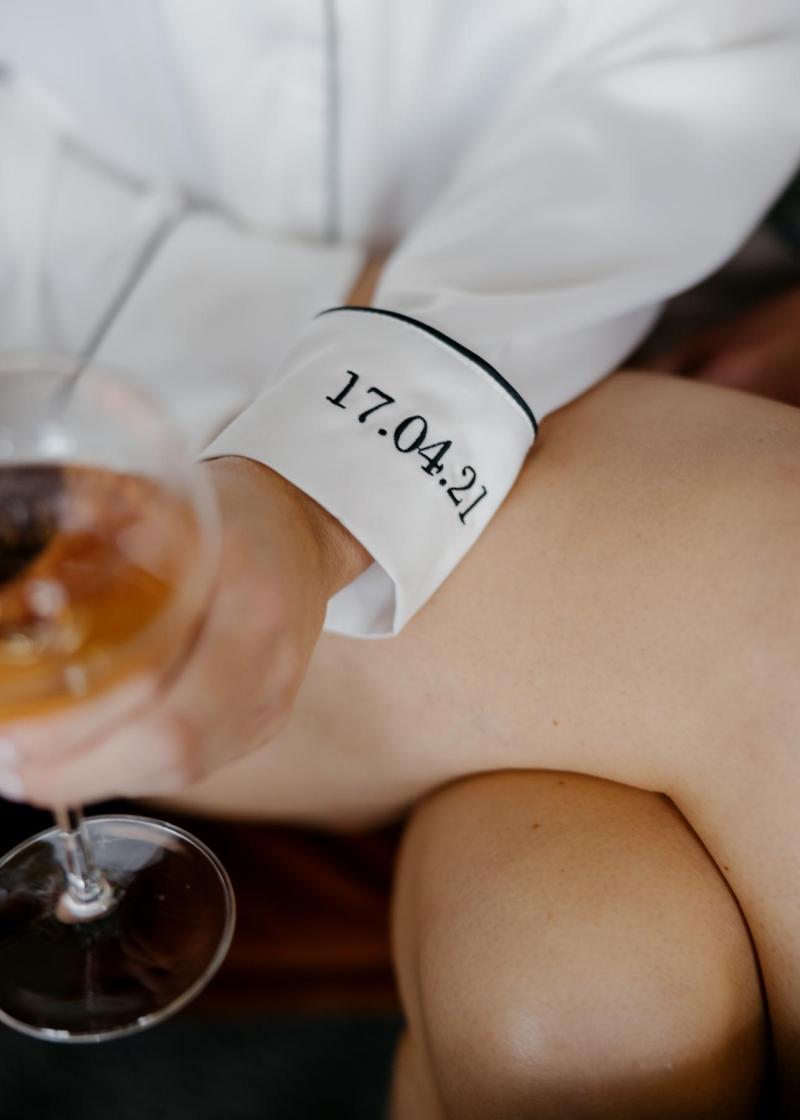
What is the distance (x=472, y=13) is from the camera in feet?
2.29

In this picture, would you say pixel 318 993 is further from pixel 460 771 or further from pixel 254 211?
pixel 254 211

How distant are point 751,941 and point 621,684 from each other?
0.43ft

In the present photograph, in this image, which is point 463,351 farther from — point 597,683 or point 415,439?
point 597,683

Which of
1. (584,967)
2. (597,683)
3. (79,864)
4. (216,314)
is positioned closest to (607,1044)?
(584,967)

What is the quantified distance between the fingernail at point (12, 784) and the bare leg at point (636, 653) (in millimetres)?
195

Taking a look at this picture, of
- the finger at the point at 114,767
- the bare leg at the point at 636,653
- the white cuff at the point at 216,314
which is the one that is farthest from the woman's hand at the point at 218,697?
the white cuff at the point at 216,314

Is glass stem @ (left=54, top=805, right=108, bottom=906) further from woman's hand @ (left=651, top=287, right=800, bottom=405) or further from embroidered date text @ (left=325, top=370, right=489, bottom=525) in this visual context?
woman's hand @ (left=651, top=287, right=800, bottom=405)

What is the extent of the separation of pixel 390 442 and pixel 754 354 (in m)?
0.37

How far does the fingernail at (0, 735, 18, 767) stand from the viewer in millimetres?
389

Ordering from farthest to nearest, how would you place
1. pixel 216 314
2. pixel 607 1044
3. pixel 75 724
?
pixel 216 314 < pixel 607 1044 < pixel 75 724

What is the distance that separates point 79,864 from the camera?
568 mm

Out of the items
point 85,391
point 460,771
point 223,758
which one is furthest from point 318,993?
point 85,391

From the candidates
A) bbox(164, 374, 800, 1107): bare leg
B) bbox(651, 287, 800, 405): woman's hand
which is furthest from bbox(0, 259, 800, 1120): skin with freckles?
bbox(651, 287, 800, 405): woman's hand

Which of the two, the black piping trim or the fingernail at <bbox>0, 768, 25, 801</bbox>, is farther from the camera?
the black piping trim
